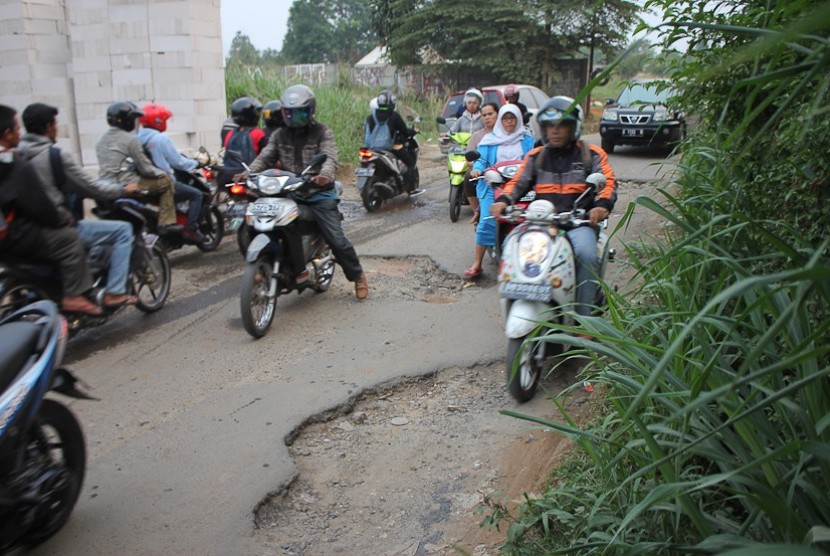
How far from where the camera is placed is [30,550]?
3.28m

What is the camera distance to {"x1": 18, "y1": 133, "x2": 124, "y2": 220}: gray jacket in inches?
210

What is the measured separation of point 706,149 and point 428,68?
26452 millimetres

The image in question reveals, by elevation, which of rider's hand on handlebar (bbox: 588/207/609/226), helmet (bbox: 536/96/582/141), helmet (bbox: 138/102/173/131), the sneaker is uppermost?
helmet (bbox: 536/96/582/141)

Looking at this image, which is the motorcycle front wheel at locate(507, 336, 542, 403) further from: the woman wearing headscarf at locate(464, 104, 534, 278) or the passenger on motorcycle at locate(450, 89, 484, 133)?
the passenger on motorcycle at locate(450, 89, 484, 133)

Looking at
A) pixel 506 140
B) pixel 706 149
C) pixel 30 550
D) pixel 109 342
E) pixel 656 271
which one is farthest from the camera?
pixel 506 140

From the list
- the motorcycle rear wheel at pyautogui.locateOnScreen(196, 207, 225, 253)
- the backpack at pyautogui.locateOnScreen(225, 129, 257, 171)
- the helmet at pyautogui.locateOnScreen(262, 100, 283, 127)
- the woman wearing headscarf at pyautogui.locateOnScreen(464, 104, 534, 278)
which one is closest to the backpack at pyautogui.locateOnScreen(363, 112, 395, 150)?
the helmet at pyautogui.locateOnScreen(262, 100, 283, 127)

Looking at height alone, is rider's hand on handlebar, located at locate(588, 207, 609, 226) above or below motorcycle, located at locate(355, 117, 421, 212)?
above

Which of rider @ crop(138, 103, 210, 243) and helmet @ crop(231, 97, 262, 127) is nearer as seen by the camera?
rider @ crop(138, 103, 210, 243)

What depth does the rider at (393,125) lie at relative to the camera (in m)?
11.2

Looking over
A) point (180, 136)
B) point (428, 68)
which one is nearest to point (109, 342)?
point (180, 136)

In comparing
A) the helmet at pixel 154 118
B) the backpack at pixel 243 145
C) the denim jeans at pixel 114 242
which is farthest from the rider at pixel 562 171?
the helmet at pixel 154 118

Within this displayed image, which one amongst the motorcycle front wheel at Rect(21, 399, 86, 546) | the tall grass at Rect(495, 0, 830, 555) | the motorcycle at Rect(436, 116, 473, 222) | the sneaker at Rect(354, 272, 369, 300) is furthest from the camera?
the motorcycle at Rect(436, 116, 473, 222)

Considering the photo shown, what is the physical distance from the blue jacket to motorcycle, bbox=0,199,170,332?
9.76ft

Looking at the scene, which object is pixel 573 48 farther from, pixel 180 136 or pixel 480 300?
pixel 480 300
